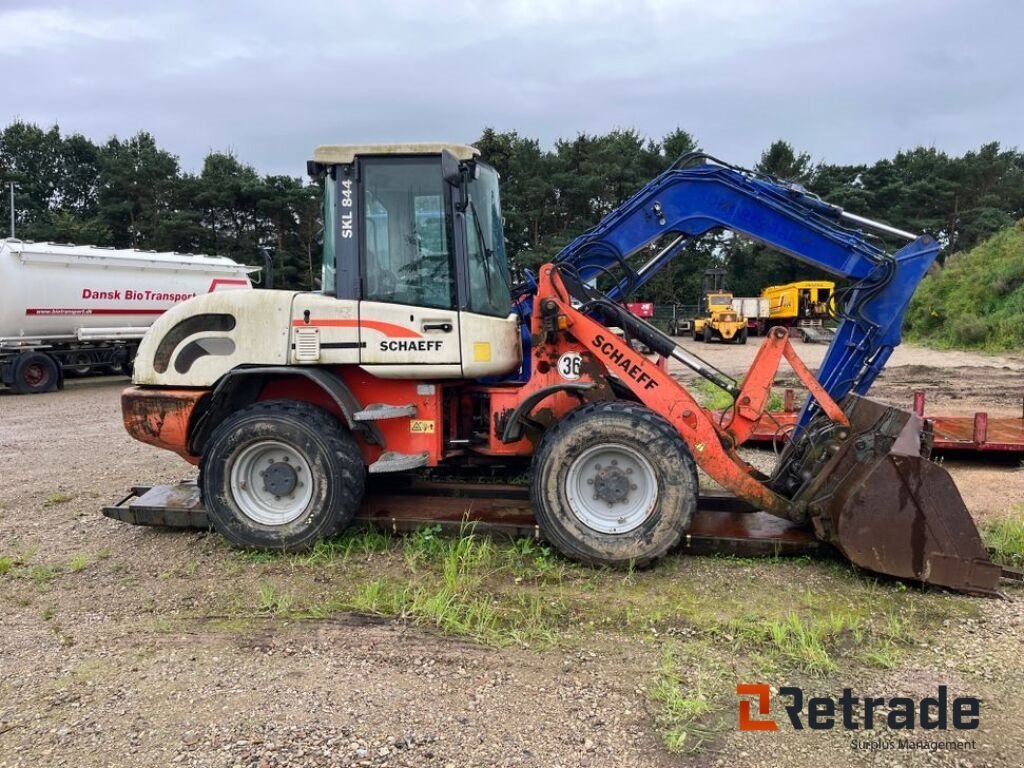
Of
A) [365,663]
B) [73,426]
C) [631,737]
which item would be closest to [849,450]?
[631,737]

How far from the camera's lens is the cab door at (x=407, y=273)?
15.9ft

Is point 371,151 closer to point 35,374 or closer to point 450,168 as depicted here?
point 450,168

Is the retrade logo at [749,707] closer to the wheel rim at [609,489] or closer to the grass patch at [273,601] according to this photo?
the wheel rim at [609,489]

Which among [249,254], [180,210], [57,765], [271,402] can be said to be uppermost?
[180,210]

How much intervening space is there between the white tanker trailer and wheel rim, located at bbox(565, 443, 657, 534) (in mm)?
13326

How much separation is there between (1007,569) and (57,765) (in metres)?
4.98

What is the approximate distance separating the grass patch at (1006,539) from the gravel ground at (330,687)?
0.83 m

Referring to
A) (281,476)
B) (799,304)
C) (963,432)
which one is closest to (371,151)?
(281,476)

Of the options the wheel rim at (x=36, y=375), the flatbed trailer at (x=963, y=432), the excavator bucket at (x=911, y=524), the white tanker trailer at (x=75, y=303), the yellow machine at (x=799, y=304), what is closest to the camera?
the excavator bucket at (x=911, y=524)

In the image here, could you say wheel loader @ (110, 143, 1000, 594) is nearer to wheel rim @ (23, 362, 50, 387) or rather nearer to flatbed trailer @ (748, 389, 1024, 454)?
flatbed trailer @ (748, 389, 1024, 454)

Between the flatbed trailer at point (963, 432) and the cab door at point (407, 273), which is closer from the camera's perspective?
the cab door at point (407, 273)

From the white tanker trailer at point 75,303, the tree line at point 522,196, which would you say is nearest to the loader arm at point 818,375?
the white tanker trailer at point 75,303

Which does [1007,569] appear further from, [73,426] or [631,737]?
[73,426]

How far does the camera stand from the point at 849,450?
14.5 ft
